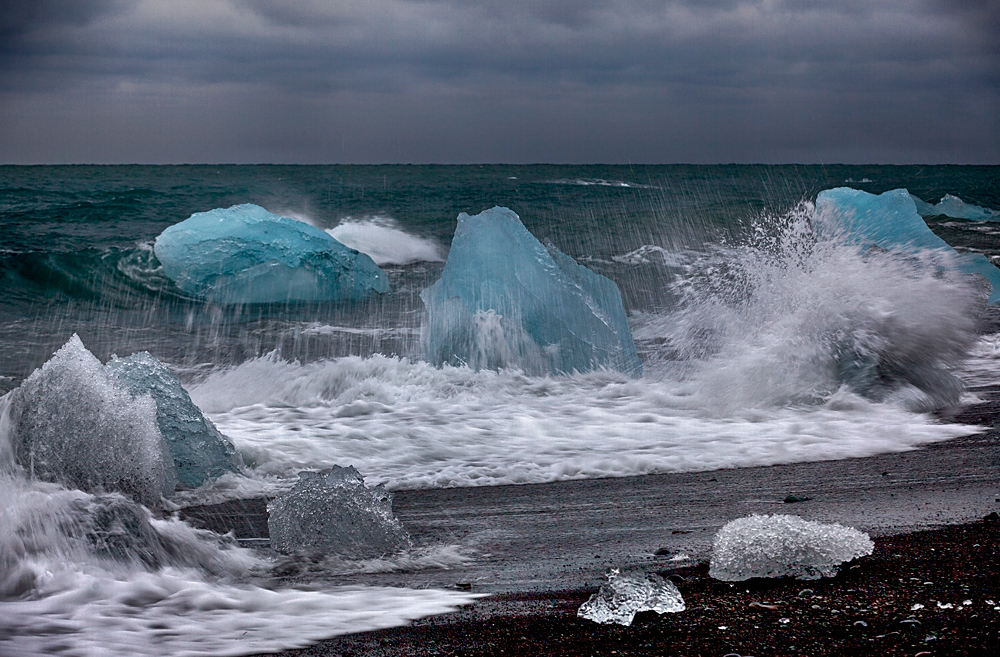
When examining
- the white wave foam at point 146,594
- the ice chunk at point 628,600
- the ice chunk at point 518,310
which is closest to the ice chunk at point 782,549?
the ice chunk at point 628,600

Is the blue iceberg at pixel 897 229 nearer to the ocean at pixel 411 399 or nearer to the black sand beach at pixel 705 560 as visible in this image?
the ocean at pixel 411 399

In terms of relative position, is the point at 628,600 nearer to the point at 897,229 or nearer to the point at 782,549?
the point at 782,549

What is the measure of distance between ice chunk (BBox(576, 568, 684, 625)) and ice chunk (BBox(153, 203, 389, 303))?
9.42 metres

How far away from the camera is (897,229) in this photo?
30.6 ft

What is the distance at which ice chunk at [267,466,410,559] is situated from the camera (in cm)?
309

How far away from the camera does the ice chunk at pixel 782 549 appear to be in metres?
2.57

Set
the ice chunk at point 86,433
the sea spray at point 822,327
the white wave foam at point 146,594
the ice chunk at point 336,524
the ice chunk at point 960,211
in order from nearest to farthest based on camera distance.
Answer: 1. the white wave foam at point 146,594
2. the ice chunk at point 336,524
3. the ice chunk at point 86,433
4. the sea spray at point 822,327
5. the ice chunk at point 960,211

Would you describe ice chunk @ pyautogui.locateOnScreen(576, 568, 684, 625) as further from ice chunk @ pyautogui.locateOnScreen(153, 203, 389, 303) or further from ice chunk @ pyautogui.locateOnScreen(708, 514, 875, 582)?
ice chunk @ pyautogui.locateOnScreen(153, 203, 389, 303)

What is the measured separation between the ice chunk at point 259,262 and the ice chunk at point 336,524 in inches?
330

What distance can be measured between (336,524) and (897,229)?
26.7 ft

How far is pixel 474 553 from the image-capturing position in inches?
125

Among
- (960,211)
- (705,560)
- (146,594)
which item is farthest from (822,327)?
(960,211)

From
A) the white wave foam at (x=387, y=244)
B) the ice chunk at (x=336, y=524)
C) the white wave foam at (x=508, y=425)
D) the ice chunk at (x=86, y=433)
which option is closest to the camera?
the ice chunk at (x=336, y=524)

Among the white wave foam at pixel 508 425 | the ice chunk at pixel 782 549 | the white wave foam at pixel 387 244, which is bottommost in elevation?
the white wave foam at pixel 508 425
